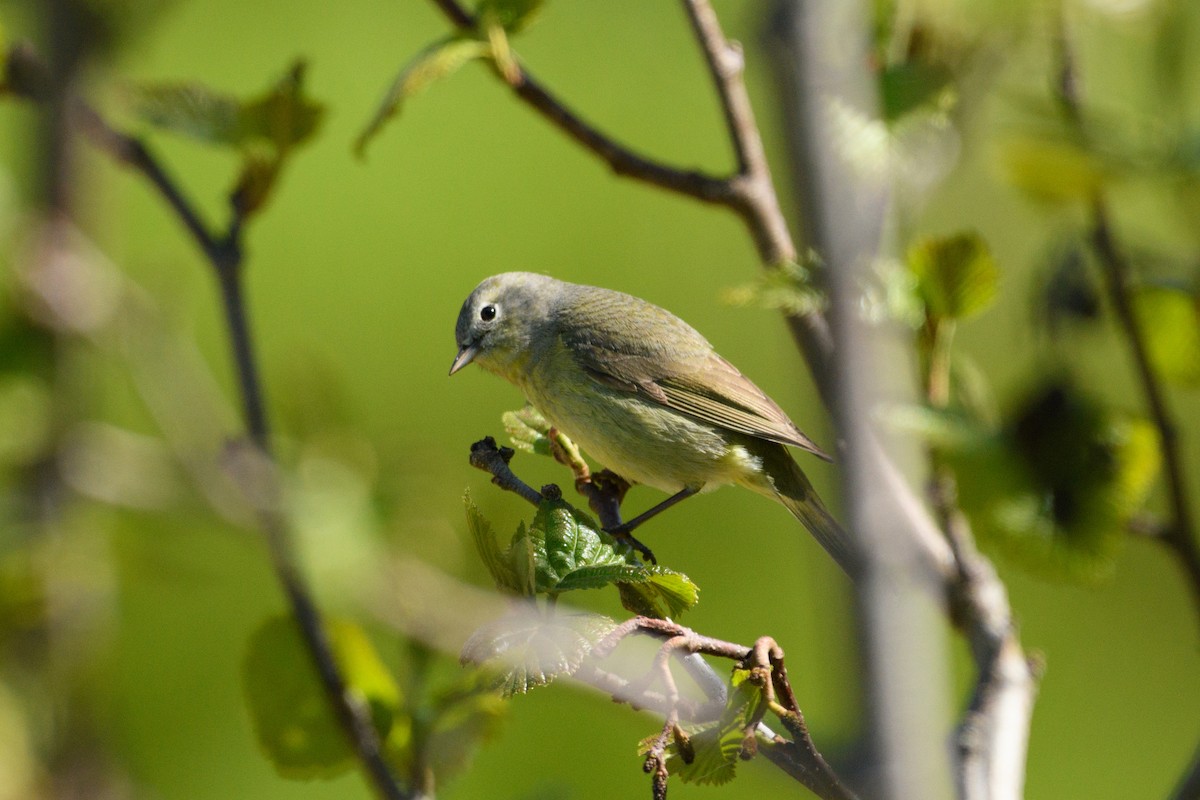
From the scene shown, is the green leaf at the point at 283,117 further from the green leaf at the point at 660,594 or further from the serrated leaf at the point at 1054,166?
the serrated leaf at the point at 1054,166

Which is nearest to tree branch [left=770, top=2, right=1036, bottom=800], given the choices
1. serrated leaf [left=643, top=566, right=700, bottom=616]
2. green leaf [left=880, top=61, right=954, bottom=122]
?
green leaf [left=880, top=61, right=954, bottom=122]

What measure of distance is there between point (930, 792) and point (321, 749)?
55 cm

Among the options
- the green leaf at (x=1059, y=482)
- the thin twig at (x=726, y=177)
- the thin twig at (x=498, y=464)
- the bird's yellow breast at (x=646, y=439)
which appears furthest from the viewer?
the bird's yellow breast at (x=646, y=439)

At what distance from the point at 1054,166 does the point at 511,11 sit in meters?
0.55

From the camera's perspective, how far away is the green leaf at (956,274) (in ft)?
2.67

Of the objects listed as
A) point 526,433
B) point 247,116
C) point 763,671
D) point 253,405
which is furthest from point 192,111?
point 763,671

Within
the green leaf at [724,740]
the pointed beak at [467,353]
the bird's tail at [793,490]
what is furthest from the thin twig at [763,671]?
the pointed beak at [467,353]

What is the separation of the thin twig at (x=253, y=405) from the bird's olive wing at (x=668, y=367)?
0.47m

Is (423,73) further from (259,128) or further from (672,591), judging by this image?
(672,591)

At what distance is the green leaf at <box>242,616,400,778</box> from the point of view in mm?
963

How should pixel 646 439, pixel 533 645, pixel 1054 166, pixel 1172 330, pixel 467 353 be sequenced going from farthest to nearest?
pixel 467 353 → pixel 646 439 → pixel 1172 330 → pixel 533 645 → pixel 1054 166

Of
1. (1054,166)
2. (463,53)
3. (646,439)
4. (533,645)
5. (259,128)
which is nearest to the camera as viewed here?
(1054,166)

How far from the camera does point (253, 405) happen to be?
3.13ft

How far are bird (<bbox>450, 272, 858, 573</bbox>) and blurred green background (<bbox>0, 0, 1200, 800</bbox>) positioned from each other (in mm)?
79
